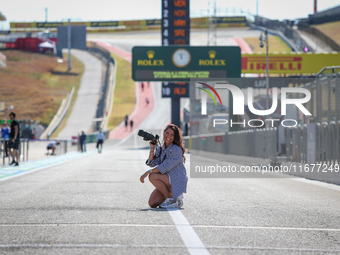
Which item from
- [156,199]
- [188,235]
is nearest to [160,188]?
[156,199]

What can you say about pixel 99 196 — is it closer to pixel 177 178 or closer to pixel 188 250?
pixel 177 178

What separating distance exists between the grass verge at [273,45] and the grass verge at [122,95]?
76.3 ft

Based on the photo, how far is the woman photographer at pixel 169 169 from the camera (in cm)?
867

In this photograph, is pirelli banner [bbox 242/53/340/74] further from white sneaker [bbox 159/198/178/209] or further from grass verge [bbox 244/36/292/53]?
white sneaker [bbox 159/198/178/209]

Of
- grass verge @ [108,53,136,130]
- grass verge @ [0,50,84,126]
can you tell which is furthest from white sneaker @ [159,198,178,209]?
grass verge @ [108,53,136,130]

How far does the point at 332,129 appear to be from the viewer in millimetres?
14516

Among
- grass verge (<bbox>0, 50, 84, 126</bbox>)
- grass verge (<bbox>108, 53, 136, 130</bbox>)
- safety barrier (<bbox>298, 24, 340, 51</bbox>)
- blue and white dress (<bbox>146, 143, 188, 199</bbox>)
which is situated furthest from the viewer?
safety barrier (<bbox>298, 24, 340, 51</bbox>)

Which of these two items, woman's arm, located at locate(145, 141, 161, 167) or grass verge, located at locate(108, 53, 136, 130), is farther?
grass verge, located at locate(108, 53, 136, 130)

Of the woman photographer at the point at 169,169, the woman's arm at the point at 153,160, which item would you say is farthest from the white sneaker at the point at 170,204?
the woman's arm at the point at 153,160

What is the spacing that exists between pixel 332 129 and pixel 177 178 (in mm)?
7064

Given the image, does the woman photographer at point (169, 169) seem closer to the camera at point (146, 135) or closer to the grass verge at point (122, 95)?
the camera at point (146, 135)

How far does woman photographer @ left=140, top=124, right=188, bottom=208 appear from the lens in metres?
8.67

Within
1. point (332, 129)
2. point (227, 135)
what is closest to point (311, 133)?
point (332, 129)

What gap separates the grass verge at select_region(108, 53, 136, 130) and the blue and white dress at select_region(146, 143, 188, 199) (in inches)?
2617
